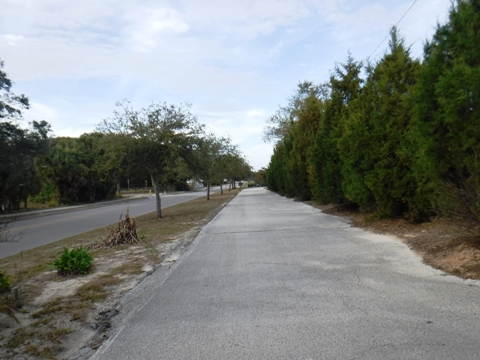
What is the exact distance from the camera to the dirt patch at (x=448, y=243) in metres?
6.91

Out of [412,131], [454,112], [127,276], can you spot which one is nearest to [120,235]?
[127,276]

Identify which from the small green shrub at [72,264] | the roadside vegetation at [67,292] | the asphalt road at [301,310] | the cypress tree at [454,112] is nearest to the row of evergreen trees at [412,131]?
the cypress tree at [454,112]

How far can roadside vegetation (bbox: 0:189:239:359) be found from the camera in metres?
4.92

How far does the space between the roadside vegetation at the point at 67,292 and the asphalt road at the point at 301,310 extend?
0.37 meters

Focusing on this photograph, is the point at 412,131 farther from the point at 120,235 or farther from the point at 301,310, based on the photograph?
the point at 120,235

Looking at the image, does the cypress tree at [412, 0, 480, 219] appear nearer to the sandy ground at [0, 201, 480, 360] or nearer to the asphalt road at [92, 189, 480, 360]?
the sandy ground at [0, 201, 480, 360]

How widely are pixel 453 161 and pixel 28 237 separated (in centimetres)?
1578

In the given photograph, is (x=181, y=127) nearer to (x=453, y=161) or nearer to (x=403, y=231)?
(x=403, y=231)

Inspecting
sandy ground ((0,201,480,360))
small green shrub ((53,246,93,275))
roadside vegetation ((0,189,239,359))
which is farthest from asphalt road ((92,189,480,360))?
small green shrub ((53,246,93,275))

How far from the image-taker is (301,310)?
543cm

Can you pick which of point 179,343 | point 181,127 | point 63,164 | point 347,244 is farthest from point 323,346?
point 63,164

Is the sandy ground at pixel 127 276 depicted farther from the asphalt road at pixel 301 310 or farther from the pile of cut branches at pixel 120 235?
the pile of cut branches at pixel 120 235

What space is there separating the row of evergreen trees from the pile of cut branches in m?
7.05

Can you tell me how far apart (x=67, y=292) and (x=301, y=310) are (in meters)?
3.90
